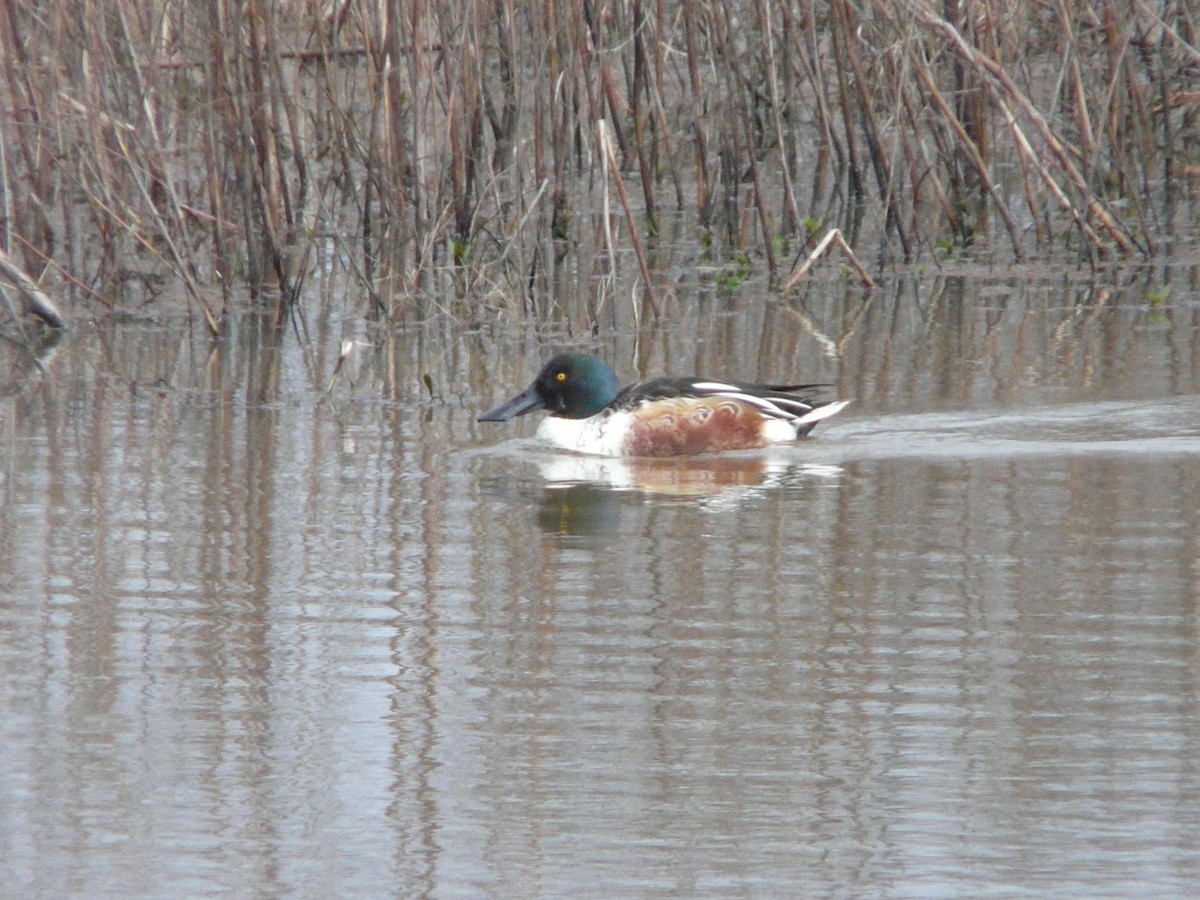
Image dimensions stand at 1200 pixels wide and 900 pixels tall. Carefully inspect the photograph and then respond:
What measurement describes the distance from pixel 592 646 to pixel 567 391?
3.02 meters

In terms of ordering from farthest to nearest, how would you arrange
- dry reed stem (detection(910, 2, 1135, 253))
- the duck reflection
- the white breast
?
dry reed stem (detection(910, 2, 1135, 253)) → the white breast → the duck reflection

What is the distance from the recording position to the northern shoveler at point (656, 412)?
A: 7.64m

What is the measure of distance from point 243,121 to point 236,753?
5.73m

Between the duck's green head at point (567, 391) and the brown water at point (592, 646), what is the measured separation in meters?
0.16

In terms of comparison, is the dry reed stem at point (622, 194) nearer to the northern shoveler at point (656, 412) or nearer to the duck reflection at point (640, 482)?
the northern shoveler at point (656, 412)

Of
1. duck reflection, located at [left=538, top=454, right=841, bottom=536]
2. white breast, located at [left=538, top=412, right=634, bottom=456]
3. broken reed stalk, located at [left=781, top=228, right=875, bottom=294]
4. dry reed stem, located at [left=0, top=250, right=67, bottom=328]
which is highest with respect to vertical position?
broken reed stalk, located at [left=781, top=228, right=875, bottom=294]

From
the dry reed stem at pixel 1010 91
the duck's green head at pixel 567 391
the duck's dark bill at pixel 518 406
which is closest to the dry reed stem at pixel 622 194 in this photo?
the duck's green head at pixel 567 391

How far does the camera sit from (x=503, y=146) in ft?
37.1

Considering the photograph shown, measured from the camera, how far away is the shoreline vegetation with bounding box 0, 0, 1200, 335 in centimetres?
923

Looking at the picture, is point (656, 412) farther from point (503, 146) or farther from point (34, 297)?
point (503, 146)

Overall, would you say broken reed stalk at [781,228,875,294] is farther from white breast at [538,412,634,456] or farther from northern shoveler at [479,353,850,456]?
white breast at [538,412,634,456]

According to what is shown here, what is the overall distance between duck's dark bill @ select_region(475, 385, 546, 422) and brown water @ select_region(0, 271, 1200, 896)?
109 millimetres

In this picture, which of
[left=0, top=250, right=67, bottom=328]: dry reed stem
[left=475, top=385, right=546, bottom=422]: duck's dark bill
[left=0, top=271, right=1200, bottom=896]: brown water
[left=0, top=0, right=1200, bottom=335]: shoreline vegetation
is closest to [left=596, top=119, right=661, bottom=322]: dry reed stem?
[left=0, top=0, right=1200, bottom=335]: shoreline vegetation

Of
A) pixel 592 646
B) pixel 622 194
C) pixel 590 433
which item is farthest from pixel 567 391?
pixel 592 646
